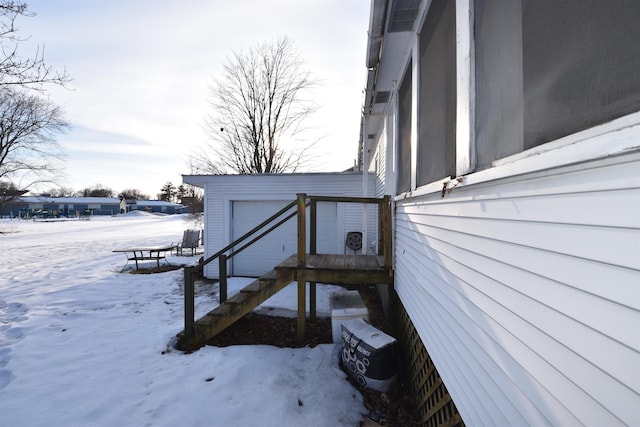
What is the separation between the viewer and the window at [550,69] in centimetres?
76

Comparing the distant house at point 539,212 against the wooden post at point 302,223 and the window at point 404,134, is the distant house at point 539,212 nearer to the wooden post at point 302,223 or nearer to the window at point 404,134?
the window at point 404,134

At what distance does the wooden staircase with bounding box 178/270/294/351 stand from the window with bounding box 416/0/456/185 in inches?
105

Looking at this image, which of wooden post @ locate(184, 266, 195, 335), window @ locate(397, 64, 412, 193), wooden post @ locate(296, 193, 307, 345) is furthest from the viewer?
wooden post @ locate(296, 193, 307, 345)

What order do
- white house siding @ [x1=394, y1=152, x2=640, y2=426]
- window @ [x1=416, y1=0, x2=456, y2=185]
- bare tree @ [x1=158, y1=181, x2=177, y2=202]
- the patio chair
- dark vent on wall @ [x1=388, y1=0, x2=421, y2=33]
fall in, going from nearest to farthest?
white house siding @ [x1=394, y1=152, x2=640, y2=426]
window @ [x1=416, y1=0, x2=456, y2=185]
dark vent on wall @ [x1=388, y1=0, x2=421, y2=33]
the patio chair
bare tree @ [x1=158, y1=181, x2=177, y2=202]

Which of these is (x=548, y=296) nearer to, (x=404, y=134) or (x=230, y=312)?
(x=404, y=134)

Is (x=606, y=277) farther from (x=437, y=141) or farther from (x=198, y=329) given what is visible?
(x=198, y=329)

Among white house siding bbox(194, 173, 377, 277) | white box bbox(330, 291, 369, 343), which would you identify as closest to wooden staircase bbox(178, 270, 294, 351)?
white box bbox(330, 291, 369, 343)

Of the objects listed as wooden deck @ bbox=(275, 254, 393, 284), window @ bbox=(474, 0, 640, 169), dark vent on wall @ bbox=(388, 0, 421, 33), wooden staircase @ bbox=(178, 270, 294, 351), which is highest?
dark vent on wall @ bbox=(388, 0, 421, 33)

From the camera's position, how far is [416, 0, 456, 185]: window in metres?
1.95

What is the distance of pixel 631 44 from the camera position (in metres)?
0.73

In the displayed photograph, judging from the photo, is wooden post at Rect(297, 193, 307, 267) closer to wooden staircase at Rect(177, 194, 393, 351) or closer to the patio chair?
wooden staircase at Rect(177, 194, 393, 351)

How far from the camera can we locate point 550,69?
996mm

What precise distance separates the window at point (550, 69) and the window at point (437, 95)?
15.3 inches

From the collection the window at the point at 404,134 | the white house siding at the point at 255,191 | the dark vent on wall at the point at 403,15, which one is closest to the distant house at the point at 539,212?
the dark vent on wall at the point at 403,15
